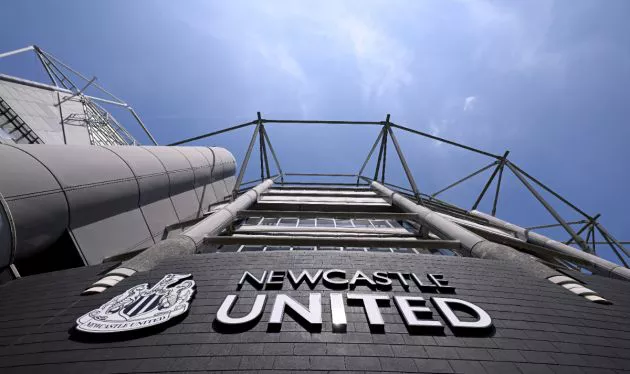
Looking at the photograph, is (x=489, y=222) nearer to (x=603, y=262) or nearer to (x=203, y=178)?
(x=603, y=262)

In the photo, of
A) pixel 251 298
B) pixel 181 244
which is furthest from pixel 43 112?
pixel 251 298

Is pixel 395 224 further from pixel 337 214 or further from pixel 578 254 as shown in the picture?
pixel 578 254

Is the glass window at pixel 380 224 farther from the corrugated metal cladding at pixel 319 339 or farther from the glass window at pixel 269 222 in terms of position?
the corrugated metal cladding at pixel 319 339

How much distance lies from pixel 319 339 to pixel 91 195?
955 cm

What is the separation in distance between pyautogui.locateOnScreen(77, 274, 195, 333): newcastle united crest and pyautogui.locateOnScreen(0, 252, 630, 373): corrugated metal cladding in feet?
0.61

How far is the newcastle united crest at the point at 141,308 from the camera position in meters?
4.96

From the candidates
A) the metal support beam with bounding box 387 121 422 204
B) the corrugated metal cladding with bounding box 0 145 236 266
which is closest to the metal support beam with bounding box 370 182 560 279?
the metal support beam with bounding box 387 121 422 204

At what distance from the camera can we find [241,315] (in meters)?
5.32

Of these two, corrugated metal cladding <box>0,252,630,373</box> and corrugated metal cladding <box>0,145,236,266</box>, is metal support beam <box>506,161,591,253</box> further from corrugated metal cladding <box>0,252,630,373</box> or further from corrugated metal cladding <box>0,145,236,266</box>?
corrugated metal cladding <box>0,145,236,266</box>

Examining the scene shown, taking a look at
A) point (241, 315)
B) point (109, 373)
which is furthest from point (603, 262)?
point (109, 373)

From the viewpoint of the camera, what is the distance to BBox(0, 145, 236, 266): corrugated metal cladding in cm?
743

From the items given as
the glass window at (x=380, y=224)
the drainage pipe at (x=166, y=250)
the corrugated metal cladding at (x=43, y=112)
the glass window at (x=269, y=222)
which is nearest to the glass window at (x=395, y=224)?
the glass window at (x=380, y=224)

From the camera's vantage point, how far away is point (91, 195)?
9344 mm

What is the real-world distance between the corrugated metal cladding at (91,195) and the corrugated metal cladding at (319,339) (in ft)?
6.61
